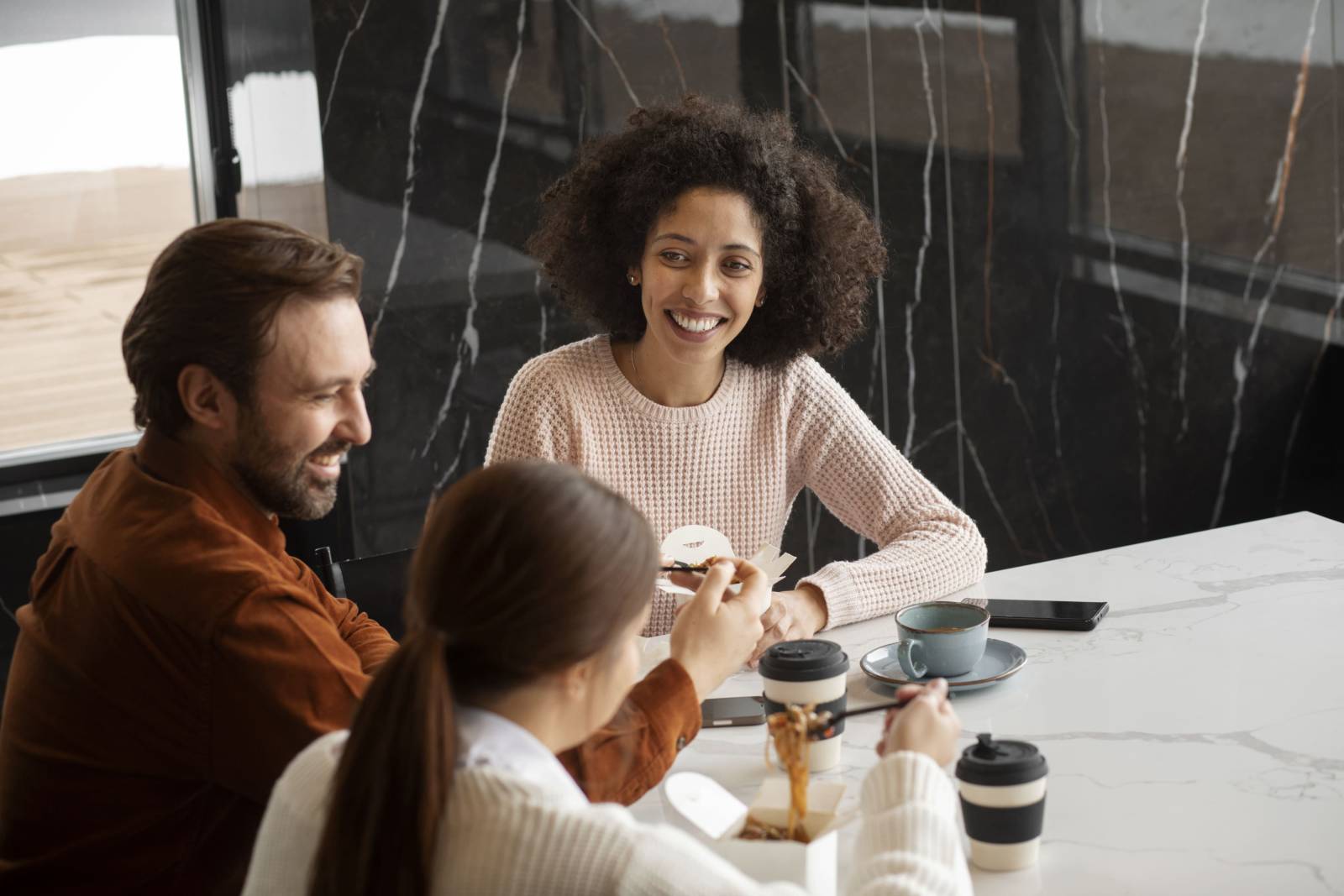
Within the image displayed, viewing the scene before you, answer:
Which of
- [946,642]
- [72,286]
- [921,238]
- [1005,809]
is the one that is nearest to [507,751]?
[1005,809]

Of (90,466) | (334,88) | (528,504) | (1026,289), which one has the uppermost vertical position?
(334,88)

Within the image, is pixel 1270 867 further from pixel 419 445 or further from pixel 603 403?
pixel 419 445

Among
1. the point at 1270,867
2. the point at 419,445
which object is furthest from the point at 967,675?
the point at 419,445

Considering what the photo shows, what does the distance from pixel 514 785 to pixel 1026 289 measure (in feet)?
10.1

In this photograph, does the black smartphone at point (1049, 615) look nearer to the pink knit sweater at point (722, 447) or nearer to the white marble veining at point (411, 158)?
the pink knit sweater at point (722, 447)

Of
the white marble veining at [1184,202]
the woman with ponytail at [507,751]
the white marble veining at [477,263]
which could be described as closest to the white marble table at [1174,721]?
the woman with ponytail at [507,751]

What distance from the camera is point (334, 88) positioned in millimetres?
2916

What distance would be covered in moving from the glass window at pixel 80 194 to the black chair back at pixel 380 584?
143cm

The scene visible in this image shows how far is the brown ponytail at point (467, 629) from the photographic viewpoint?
86 centimetres

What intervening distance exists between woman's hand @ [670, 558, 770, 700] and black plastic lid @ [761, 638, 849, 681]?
37 millimetres

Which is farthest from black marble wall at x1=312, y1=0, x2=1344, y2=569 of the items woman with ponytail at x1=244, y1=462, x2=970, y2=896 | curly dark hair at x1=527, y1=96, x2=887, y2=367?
woman with ponytail at x1=244, y1=462, x2=970, y2=896

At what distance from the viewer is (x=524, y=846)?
86 centimetres

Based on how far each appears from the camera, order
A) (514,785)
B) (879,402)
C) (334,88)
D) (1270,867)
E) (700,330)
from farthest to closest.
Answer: (879,402) < (334,88) < (700,330) < (1270,867) < (514,785)

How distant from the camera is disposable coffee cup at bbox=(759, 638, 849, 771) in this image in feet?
4.75
